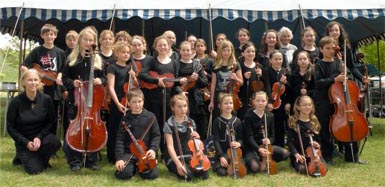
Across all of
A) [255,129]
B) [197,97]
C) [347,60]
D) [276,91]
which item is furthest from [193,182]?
[347,60]

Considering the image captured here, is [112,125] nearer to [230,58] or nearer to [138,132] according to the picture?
[138,132]

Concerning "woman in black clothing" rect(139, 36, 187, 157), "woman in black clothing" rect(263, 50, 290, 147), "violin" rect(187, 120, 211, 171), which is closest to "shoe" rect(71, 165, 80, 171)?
"woman in black clothing" rect(139, 36, 187, 157)

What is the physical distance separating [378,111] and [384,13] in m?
5.03

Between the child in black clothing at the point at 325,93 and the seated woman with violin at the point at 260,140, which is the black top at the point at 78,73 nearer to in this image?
the seated woman with violin at the point at 260,140

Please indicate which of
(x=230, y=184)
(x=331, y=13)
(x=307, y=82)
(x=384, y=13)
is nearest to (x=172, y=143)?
(x=230, y=184)

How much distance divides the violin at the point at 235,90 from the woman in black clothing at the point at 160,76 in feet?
1.74

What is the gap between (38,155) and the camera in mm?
4332

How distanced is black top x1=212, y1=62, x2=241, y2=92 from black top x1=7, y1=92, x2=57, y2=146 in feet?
5.99

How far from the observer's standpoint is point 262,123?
175 inches

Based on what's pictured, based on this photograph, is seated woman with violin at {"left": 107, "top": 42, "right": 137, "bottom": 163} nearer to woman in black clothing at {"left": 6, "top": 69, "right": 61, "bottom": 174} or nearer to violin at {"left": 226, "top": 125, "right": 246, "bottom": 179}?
woman in black clothing at {"left": 6, "top": 69, "right": 61, "bottom": 174}

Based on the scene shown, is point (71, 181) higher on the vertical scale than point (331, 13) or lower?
lower

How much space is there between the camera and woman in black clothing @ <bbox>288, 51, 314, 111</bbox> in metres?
4.84

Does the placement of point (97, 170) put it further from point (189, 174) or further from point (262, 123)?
point (262, 123)

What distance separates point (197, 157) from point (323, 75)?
5.85 ft
